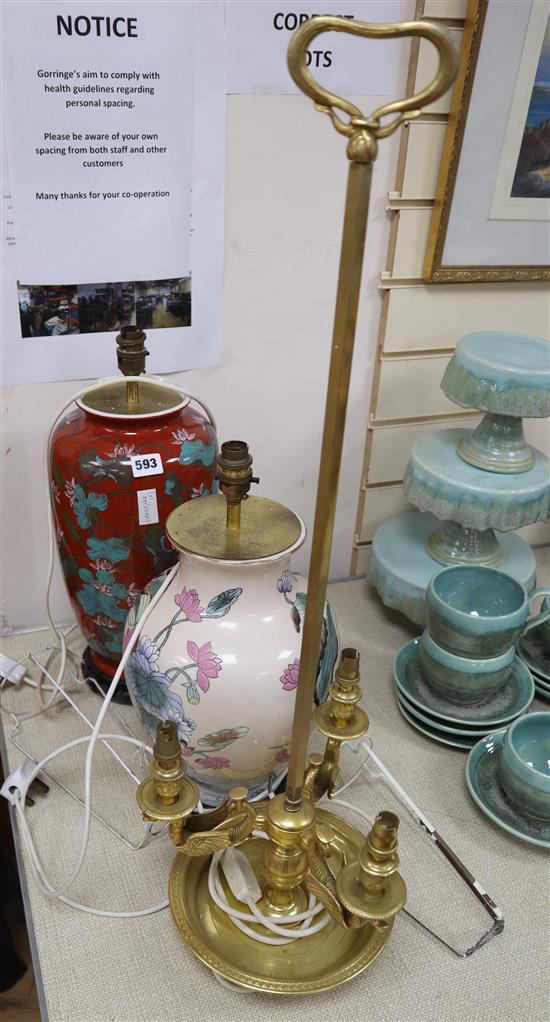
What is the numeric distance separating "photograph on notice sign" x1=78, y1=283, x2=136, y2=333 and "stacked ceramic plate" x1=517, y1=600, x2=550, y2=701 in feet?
1.80

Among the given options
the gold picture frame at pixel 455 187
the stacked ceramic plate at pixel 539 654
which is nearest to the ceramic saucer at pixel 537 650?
the stacked ceramic plate at pixel 539 654

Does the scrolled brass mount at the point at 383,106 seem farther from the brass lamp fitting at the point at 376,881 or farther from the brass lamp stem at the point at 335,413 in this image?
the brass lamp fitting at the point at 376,881

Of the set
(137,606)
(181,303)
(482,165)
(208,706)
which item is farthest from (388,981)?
(482,165)

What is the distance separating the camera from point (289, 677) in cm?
61

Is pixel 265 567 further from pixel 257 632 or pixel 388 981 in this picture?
pixel 388 981

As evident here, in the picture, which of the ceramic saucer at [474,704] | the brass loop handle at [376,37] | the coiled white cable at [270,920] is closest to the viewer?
the brass loop handle at [376,37]

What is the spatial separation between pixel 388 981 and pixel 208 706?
0.24m

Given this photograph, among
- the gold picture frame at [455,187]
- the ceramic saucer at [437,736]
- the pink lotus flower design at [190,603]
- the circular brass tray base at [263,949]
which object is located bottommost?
the ceramic saucer at [437,736]

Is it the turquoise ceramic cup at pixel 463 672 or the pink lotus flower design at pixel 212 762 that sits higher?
the pink lotus flower design at pixel 212 762

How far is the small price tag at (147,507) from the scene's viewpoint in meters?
0.70

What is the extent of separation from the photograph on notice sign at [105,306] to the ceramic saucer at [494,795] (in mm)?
558

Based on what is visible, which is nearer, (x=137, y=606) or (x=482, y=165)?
A: (x=137, y=606)

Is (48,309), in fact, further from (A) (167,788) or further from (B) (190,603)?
(A) (167,788)

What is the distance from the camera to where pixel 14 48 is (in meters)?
0.68
